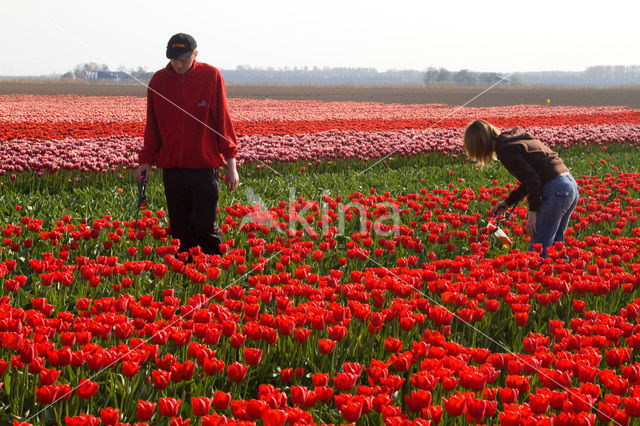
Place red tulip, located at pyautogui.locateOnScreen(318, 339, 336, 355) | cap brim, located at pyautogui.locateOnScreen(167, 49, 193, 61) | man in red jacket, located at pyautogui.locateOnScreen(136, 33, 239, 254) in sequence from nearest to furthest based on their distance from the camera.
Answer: red tulip, located at pyautogui.locateOnScreen(318, 339, 336, 355)
cap brim, located at pyautogui.locateOnScreen(167, 49, 193, 61)
man in red jacket, located at pyautogui.locateOnScreen(136, 33, 239, 254)

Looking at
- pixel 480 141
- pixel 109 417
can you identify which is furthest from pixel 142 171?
pixel 109 417

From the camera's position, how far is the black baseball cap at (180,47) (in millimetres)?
4652

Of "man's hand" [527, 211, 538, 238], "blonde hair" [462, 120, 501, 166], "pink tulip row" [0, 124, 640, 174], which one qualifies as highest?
"blonde hair" [462, 120, 501, 166]

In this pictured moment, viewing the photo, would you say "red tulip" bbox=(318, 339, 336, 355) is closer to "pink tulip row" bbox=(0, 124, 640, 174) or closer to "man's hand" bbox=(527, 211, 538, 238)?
"man's hand" bbox=(527, 211, 538, 238)

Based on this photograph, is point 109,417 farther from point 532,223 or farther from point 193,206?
point 532,223

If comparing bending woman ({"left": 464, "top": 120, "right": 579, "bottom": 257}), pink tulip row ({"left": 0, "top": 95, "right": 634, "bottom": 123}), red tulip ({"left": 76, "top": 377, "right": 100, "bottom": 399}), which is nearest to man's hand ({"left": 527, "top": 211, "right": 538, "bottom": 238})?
bending woman ({"left": 464, "top": 120, "right": 579, "bottom": 257})

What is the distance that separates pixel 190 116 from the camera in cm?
497

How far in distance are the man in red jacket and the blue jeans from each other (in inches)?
105

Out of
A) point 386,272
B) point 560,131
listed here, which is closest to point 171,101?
point 386,272

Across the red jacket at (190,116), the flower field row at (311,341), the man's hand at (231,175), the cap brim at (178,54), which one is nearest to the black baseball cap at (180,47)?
the cap brim at (178,54)

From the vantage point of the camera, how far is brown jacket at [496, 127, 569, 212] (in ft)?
17.3

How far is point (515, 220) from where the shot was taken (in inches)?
284

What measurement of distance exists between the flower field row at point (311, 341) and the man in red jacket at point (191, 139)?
1.30 feet

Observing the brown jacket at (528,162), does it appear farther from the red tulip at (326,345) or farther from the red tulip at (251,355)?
the red tulip at (251,355)
